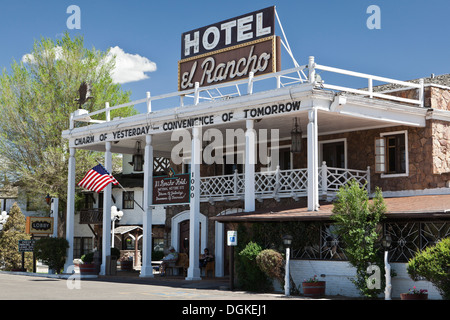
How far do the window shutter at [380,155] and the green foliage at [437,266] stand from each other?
691 cm

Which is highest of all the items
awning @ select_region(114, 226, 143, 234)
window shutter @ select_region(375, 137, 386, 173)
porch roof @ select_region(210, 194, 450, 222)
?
window shutter @ select_region(375, 137, 386, 173)

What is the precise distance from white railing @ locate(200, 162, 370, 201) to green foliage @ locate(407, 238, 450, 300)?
498 centimetres

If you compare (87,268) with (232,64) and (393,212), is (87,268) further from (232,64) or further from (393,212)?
(393,212)

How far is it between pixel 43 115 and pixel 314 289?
24.7 meters

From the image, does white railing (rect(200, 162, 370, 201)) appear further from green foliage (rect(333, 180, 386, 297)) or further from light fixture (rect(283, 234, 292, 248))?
green foliage (rect(333, 180, 386, 297))

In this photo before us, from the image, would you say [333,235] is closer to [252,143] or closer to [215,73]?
[252,143]

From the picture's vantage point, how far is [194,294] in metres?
18.7

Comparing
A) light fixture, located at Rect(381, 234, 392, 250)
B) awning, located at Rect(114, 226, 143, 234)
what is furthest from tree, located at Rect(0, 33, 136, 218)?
light fixture, located at Rect(381, 234, 392, 250)

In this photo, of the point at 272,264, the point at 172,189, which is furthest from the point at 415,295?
the point at 172,189

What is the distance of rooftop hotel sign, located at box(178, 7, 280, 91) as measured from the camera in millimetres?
24703

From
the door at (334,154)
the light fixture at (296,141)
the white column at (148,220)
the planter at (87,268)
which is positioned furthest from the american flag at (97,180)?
the door at (334,154)

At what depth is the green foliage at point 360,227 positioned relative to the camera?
17.6 meters

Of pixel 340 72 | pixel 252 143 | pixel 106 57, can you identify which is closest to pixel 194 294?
pixel 252 143

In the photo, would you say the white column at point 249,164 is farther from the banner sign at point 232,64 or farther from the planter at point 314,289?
the planter at point 314,289
